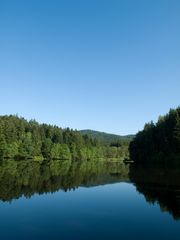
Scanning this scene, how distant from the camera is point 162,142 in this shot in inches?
5064

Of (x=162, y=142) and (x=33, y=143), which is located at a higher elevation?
(x=33, y=143)

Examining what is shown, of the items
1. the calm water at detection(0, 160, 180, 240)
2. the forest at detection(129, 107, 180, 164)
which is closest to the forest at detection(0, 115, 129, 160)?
the forest at detection(129, 107, 180, 164)

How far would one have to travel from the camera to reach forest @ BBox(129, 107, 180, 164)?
11162cm

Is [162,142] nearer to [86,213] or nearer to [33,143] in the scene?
[33,143]

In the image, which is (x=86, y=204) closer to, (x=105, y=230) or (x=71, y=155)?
(x=105, y=230)

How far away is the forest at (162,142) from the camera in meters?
112

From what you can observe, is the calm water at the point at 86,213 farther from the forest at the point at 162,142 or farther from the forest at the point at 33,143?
the forest at the point at 33,143

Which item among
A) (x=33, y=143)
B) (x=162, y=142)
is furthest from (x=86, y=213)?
(x=33, y=143)

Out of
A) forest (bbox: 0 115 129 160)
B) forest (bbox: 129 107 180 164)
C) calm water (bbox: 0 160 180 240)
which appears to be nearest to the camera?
calm water (bbox: 0 160 180 240)

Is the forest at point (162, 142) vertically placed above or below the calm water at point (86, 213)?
above

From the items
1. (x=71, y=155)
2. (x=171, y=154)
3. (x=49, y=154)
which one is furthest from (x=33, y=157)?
(x=171, y=154)

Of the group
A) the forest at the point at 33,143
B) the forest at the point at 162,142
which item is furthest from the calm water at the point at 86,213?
the forest at the point at 33,143

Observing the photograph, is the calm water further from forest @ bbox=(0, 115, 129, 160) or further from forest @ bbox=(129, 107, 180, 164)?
forest @ bbox=(0, 115, 129, 160)

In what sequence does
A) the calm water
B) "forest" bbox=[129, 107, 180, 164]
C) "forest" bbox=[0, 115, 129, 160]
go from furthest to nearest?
"forest" bbox=[0, 115, 129, 160], "forest" bbox=[129, 107, 180, 164], the calm water
